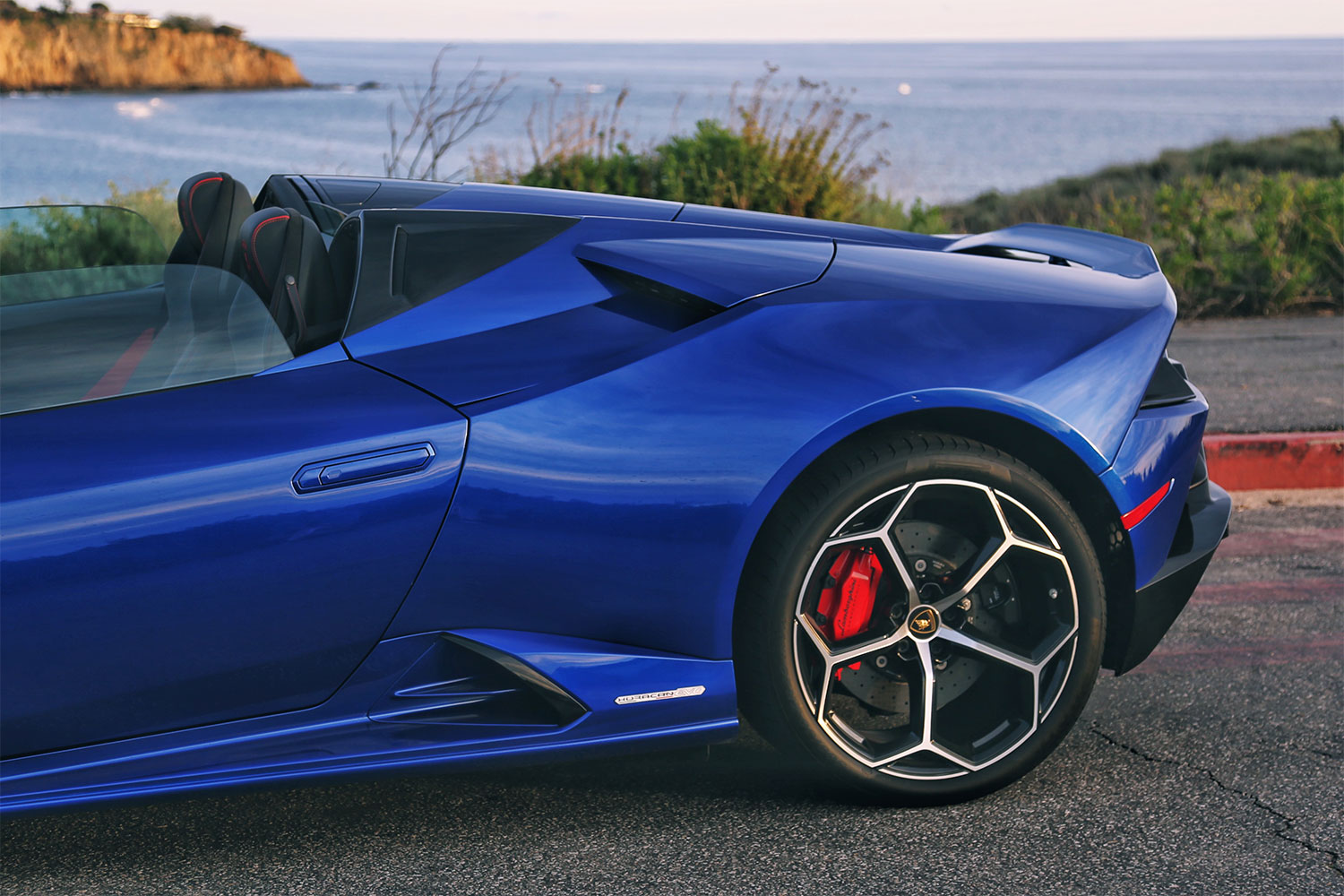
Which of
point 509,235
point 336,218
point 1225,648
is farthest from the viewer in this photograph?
point 1225,648

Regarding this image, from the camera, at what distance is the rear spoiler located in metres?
3.21

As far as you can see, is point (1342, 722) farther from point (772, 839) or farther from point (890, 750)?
point (772, 839)

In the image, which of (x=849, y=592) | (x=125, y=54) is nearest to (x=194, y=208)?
(x=849, y=592)

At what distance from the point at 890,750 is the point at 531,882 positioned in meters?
0.81

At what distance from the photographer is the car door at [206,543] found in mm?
2111

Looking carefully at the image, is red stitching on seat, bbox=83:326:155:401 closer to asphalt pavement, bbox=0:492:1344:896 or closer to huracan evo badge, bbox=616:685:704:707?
asphalt pavement, bbox=0:492:1344:896

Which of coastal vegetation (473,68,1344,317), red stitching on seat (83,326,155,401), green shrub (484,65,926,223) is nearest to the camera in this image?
red stitching on seat (83,326,155,401)

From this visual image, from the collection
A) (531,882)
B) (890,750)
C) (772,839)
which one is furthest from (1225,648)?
(531,882)

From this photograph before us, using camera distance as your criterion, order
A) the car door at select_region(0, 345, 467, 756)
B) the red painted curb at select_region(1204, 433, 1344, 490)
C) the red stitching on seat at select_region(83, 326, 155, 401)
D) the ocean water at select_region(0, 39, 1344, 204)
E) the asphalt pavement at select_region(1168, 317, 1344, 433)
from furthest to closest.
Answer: the ocean water at select_region(0, 39, 1344, 204), the asphalt pavement at select_region(1168, 317, 1344, 433), the red painted curb at select_region(1204, 433, 1344, 490), the red stitching on seat at select_region(83, 326, 155, 401), the car door at select_region(0, 345, 467, 756)

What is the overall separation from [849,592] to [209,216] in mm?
1968

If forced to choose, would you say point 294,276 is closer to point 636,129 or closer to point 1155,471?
point 1155,471

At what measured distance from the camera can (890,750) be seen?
2648 mm

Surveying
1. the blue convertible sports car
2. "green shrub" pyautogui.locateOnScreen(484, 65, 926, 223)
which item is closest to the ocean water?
"green shrub" pyautogui.locateOnScreen(484, 65, 926, 223)

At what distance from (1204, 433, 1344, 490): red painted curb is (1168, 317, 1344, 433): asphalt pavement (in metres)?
0.14
